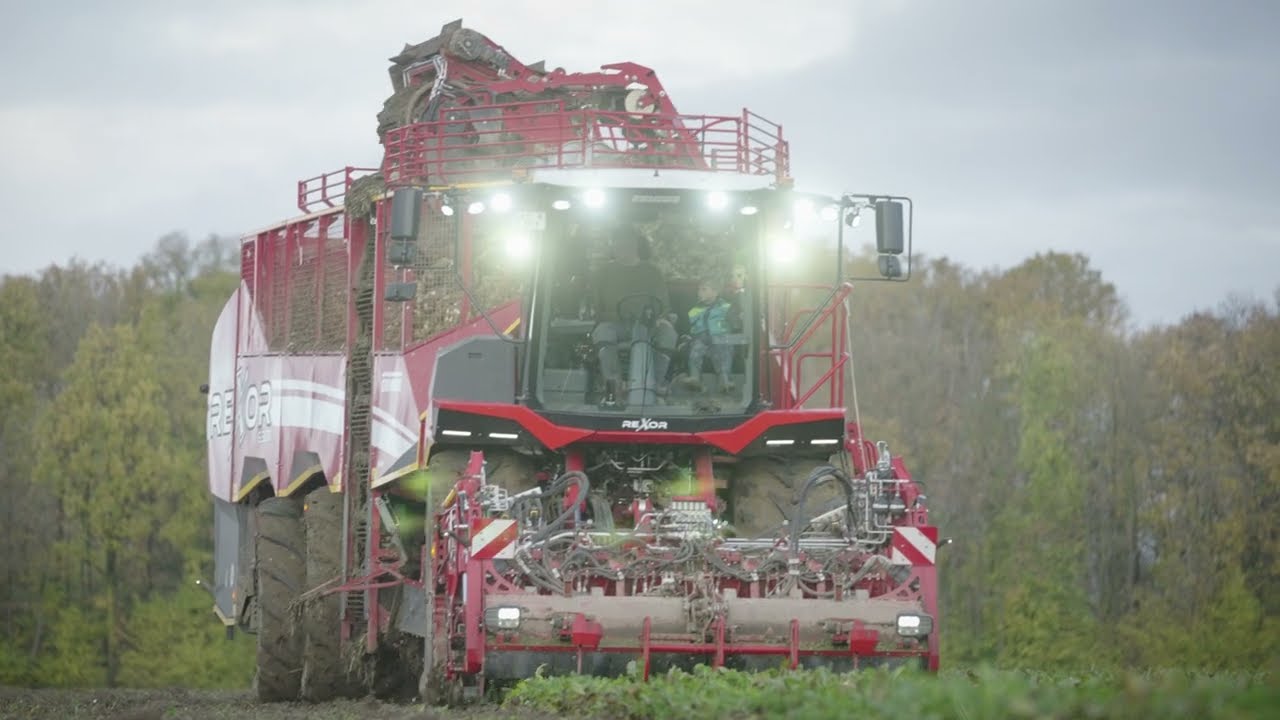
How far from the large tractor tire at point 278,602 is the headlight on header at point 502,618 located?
223 inches

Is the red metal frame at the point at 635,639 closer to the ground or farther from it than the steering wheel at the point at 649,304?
closer to the ground

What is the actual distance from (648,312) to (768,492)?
161 cm

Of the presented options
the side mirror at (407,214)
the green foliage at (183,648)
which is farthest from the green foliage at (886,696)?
the green foliage at (183,648)

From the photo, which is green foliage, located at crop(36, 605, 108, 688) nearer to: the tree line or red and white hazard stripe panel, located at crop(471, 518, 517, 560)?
the tree line

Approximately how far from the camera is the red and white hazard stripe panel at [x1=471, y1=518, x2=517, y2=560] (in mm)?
14219

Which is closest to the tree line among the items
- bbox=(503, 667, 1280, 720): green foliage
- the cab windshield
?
the cab windshield

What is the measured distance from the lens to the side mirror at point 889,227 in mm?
15484

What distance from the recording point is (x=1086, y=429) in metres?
50.8

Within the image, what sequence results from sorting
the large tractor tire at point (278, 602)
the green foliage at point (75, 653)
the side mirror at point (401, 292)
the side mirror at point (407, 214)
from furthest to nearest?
the green foliage at point (75, 653) < the large tractor tire at point (278, 602) < the side mirror at point (401, 292) < the side mirror at point (407, 214)

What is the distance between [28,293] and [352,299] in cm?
4459

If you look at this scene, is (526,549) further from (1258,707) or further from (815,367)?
(815,367)

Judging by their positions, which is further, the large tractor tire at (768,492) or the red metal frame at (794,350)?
the red metal frame at (794,350)

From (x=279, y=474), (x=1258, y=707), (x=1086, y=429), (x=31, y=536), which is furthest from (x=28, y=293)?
(x=1258, y=707)

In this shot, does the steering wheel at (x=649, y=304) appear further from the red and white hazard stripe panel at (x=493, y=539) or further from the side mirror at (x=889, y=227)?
the red and white hazard stripe panel at (x=493, y=539)
